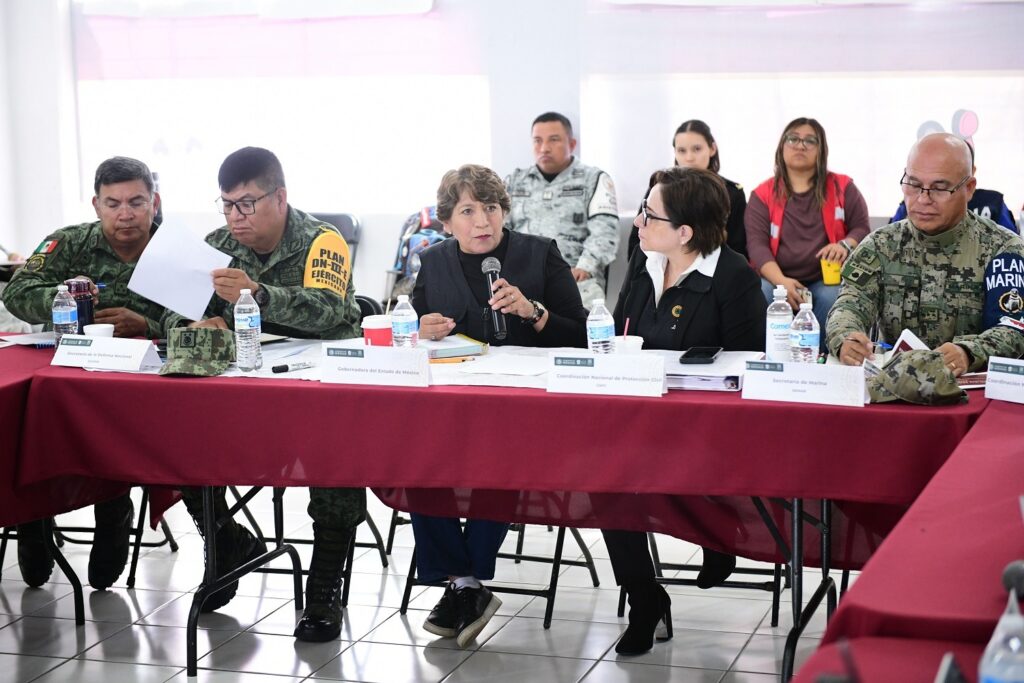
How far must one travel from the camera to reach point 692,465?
2.36 m

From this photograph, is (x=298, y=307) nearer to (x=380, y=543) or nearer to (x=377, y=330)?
(x=377, y=330)

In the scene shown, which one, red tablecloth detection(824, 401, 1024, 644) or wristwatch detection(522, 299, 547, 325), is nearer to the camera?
red tablecloth detection(824, 401, 1024, 644)

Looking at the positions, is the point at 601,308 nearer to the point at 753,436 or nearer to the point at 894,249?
the point at 753,436

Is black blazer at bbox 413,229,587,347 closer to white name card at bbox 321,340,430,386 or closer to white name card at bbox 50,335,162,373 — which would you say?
white name card at bbox 321,340,430,386

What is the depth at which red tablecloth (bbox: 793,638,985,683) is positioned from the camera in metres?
1.13

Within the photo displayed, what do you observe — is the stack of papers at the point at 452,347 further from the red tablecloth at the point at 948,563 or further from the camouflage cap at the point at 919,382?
the red tablecloth at the point at 948,563

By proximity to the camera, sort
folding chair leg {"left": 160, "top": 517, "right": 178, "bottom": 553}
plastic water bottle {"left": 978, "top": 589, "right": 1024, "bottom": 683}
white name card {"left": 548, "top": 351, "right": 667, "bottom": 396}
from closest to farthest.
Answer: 1. plastic water bottle {"left": 978, "top": 589, "right": 1024, "bottom": 683}
2. white name card {"left": 548, "top": 351, "right": 667, "bottom": 396}
3. folding chair leg {"left": 160, "top": 517, "right": 178, "bottom": 553}

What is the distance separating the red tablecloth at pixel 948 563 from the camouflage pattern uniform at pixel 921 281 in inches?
35.6

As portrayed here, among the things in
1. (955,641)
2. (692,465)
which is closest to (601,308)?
(692,465)

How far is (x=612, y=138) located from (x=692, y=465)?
4.25 meters

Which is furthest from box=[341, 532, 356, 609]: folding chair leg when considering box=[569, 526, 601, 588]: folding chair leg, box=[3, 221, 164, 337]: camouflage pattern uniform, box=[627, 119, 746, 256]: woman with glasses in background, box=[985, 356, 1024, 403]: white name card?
box=[627, 119, 746, 256]: woman with glasses in background

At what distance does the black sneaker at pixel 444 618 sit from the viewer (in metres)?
2.91

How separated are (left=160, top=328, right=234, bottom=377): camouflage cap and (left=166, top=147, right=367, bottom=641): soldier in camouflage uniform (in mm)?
185

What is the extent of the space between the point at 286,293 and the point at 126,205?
654mm
